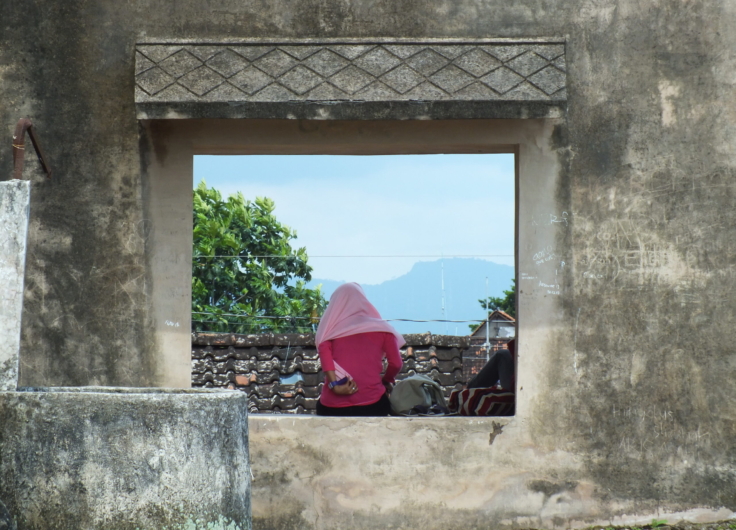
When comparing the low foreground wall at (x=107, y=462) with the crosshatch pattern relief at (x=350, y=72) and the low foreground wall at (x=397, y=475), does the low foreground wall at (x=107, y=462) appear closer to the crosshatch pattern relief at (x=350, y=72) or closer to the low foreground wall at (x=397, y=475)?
the low foreground wall at (x=397, y=475)

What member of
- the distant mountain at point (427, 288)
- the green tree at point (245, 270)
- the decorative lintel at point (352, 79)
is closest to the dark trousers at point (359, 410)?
the decorative lintel at point (352, 79)

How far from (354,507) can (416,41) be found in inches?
108

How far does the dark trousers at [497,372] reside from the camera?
264 inches

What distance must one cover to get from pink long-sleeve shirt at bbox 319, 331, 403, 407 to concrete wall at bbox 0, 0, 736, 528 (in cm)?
52

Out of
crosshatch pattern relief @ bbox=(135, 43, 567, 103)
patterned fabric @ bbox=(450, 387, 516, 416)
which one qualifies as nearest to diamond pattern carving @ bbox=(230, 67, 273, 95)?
crosshatch pattern relief @ bbox=(135, 43, 567, 103)

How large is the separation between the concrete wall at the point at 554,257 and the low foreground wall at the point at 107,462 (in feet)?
7.56

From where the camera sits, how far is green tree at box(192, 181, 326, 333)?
2844 cm

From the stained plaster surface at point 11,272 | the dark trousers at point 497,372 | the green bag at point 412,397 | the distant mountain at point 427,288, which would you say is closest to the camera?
the stained plaster surface at point 11,272

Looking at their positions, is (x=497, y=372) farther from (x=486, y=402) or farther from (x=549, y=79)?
(x=549, y=79)

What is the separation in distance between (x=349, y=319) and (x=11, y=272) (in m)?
3.07

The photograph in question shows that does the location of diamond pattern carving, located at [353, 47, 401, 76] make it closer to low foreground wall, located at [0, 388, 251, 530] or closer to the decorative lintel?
the decorative lintel

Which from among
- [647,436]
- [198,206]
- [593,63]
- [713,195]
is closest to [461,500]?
[647,436]

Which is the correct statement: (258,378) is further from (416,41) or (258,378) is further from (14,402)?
(14,402)

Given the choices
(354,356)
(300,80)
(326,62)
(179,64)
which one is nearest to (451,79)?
(326,62)
